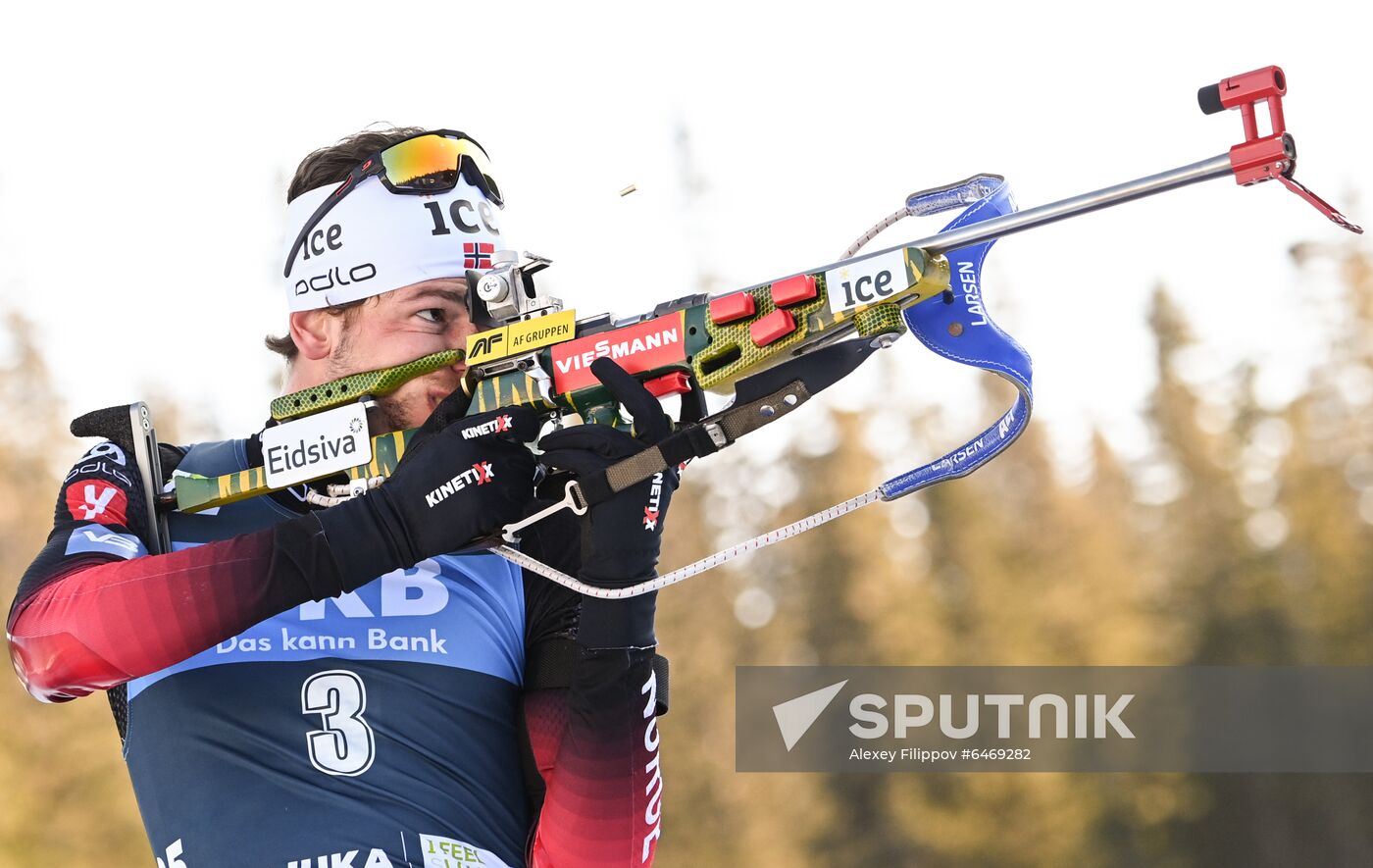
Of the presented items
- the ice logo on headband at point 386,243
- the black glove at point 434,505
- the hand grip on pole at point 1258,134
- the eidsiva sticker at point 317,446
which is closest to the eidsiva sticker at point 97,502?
the eidsiva sticker at point 317,446

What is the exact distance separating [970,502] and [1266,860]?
9097mm

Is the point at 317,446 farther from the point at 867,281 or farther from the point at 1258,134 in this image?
the point at 1258,134

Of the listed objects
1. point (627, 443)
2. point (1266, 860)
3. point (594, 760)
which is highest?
point (627, 443)

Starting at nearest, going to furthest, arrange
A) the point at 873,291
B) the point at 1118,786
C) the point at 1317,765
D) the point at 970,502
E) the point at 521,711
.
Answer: the point at 873,291
the point at 521,711
the point at 1317,765
the point at 1118,786
the point at 970,502

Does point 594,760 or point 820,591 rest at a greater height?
point 594,760

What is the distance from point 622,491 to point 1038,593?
94.9 ft

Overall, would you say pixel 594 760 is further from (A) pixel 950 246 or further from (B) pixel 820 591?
(B) pixel 820 591

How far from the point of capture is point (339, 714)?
3398mm

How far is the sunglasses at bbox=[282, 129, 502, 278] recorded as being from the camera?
13.3 ft

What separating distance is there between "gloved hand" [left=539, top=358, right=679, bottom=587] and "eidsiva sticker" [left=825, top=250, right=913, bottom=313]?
1.49 feet

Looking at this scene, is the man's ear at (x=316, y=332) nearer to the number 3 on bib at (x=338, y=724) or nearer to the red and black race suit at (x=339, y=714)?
the red and black race suit at (x=339, y=714)

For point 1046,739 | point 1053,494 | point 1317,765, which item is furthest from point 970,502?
point 1317,765

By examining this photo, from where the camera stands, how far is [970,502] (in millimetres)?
31703

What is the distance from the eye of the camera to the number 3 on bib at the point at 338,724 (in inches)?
132
